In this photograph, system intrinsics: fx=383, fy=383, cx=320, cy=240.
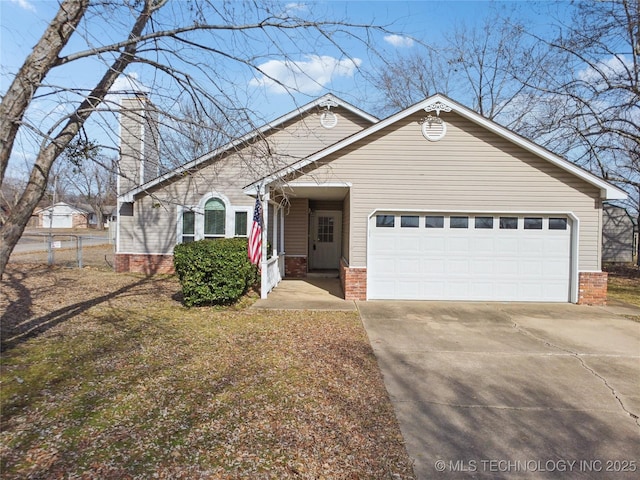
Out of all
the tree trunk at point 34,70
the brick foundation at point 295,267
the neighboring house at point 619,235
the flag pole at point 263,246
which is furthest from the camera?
the neighboring house at point 619,235

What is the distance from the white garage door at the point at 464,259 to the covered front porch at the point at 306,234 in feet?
6.82

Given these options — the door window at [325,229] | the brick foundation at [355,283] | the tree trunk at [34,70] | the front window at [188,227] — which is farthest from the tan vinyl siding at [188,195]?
the tree trunk at [34,70]

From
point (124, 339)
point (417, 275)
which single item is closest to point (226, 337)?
point (124, 339)

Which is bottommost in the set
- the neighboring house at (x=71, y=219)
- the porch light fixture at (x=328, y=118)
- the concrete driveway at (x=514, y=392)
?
the concrete driveway at (x=514, y=392)

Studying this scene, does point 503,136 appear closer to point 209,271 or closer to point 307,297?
point 307,297

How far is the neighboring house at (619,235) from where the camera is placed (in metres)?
23.5

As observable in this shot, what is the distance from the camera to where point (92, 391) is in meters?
4.36

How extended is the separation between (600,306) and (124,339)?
35.9 ft

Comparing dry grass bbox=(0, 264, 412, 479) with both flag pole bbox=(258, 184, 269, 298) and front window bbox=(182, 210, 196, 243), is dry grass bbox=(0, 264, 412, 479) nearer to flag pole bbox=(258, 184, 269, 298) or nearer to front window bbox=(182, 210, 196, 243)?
flag pole bbox=(258, 184, 269, 298)

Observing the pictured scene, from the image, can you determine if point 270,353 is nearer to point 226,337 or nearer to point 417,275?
point 226,337

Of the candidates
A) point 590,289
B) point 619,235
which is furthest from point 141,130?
point 619,235

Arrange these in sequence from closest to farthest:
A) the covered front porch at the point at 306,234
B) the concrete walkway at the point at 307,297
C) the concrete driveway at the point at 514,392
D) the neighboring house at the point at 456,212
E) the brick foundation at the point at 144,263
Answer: the concrete driveway at the point at 514,392, the concrete walkway at the point at 307,297, the neighboring house at the point at 456,212, the covered front porch at the point at 306,234, the brick foundation at the point at 144,263

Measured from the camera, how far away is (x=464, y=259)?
1008 centimetres

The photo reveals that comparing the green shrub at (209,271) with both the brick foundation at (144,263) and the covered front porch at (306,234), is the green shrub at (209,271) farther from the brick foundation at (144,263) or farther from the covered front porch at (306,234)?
the brick foundation at (144,263)
